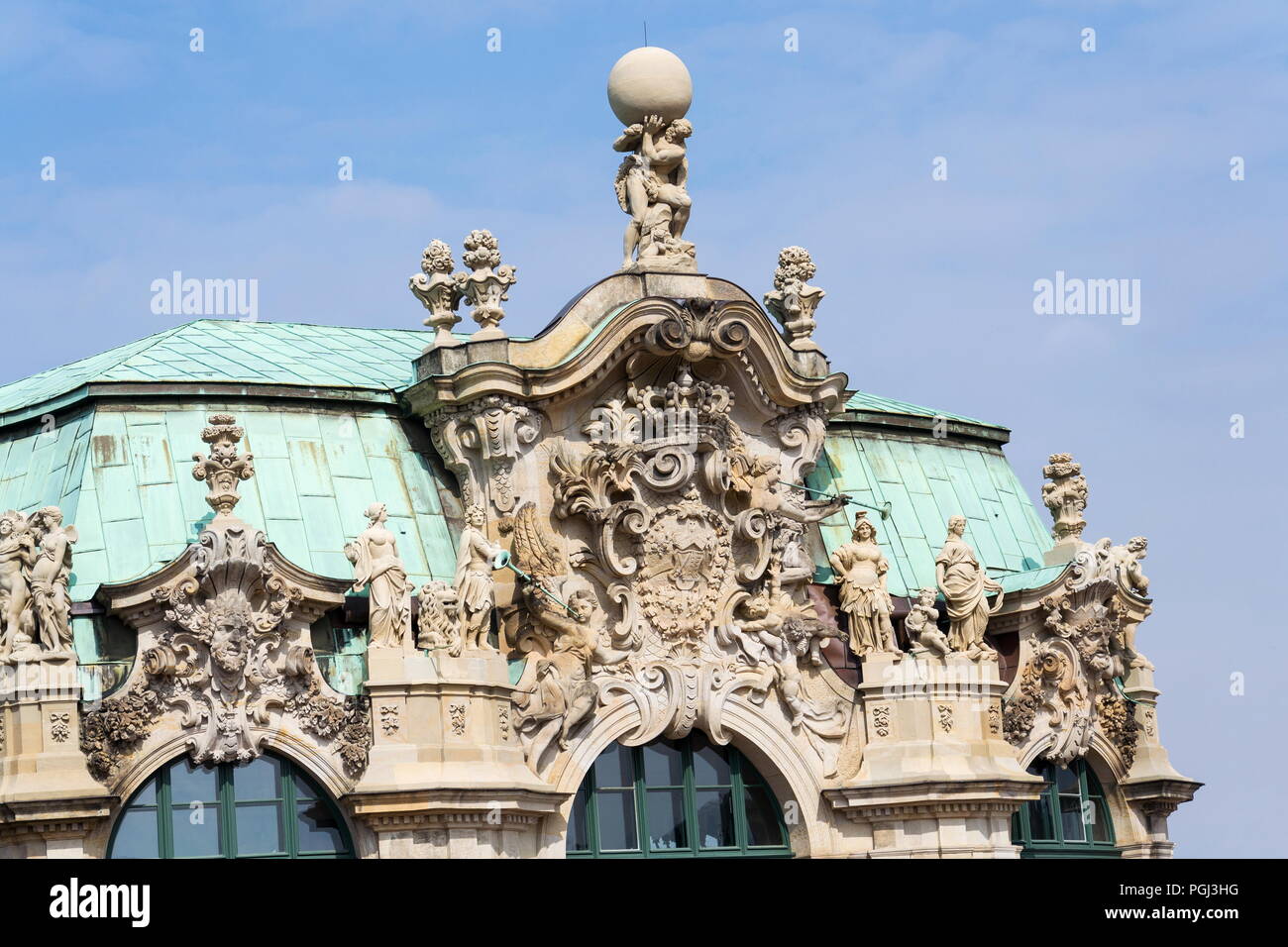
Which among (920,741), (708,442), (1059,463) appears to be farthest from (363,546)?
(1059,463)

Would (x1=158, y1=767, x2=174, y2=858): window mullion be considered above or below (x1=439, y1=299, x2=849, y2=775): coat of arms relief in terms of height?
below

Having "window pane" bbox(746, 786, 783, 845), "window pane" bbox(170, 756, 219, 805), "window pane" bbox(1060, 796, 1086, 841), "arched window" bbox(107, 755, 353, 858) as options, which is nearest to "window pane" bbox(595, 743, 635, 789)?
"window pane" bbox(746, 786, 783, 845)

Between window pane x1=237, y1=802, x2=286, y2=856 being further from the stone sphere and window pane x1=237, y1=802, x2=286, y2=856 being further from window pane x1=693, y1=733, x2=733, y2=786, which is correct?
the stone sphere

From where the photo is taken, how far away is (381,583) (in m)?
37.7

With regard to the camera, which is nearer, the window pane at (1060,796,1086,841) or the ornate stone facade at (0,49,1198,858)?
the ornate stone facade at (0,49,1198,858)

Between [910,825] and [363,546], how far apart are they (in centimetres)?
847

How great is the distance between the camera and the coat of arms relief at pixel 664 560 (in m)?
39.2

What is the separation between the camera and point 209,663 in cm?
3691

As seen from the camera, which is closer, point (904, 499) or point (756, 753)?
point (756, 753)

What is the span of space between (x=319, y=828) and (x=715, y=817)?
18.7 ft

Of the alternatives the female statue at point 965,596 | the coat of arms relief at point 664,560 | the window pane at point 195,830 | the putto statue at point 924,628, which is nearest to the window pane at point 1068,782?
the female statue at point 965,596

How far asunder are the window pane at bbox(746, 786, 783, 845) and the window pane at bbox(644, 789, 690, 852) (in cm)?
108

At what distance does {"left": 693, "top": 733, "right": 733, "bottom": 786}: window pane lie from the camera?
40.2 m
